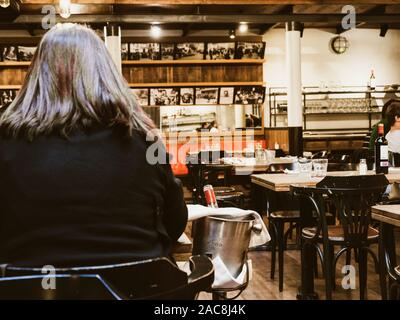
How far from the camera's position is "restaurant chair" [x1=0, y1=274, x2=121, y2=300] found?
1.25m

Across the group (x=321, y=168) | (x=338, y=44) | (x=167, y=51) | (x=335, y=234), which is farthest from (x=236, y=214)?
(x=338, y=44)

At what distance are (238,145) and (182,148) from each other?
114cm

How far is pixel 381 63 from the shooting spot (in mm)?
12945

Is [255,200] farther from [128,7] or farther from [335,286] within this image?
[128,7]

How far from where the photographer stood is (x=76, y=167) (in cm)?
146

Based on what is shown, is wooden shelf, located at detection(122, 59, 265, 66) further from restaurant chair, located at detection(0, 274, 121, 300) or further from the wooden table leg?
restaurant chair, located at detection(0, 274, 121, 300)

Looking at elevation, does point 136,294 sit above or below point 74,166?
below

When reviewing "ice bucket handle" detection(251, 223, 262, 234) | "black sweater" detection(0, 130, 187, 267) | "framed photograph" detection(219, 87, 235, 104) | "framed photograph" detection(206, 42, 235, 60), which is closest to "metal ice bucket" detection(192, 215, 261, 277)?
"ice bucket handle" detection(251, 223, 262, 234)

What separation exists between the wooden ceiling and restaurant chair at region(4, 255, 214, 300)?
822 cm

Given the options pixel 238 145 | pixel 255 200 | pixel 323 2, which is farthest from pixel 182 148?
pixel 255 200

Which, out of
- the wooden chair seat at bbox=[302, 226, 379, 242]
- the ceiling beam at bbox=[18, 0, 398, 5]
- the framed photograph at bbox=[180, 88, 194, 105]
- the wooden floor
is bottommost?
the wooden floor

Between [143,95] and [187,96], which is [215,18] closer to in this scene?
[187,96]

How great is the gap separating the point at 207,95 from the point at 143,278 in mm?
10424

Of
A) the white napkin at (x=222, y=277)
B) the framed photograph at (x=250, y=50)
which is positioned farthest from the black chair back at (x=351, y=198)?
the framed photograph at (x=250, y=50)
